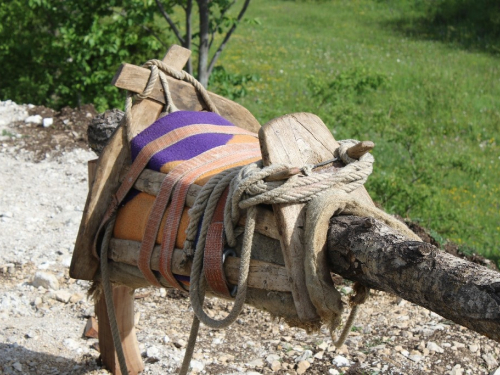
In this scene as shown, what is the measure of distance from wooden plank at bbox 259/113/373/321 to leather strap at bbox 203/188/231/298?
0.93 ft

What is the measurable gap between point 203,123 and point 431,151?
6558 mm

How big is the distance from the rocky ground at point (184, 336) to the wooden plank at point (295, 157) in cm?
144

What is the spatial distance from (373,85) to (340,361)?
5016 mm

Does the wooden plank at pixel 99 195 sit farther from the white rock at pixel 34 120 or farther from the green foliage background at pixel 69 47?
the white rock at pixel 34 120

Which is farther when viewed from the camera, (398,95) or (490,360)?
(398,95)

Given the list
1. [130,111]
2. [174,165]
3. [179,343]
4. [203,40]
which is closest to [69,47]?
[203,40]

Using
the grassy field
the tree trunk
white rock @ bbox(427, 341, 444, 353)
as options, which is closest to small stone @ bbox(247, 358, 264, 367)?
white rock @ bbox(427, 341, 444, 353)

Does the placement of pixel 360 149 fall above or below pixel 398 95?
above

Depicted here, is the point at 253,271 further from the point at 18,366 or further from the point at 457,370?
the point at 18,366

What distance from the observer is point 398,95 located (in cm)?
1159

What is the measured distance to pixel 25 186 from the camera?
650 cm

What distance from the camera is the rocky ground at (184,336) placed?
3.90m

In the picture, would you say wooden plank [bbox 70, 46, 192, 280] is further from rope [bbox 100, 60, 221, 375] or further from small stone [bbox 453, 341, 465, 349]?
small stone [bbox 453, 341, 465, 349]

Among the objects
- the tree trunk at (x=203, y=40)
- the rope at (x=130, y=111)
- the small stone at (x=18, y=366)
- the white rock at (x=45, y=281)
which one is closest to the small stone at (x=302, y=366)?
the rope at (x=130, y=111)
